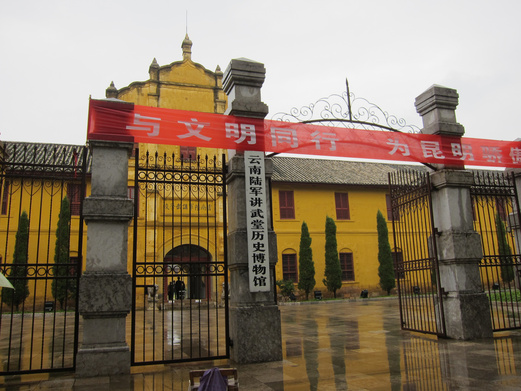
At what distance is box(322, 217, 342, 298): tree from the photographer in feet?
77.4

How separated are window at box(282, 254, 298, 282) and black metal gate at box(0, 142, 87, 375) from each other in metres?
10.8

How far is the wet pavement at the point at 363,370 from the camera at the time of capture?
4.69 metres

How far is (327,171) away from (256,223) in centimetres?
2082

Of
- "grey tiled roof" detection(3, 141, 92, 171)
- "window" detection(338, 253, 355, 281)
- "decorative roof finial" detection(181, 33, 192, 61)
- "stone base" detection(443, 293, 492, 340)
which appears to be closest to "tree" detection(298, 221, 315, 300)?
"window" detection(338, 253, 355, 281)

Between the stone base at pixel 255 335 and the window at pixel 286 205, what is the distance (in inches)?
722

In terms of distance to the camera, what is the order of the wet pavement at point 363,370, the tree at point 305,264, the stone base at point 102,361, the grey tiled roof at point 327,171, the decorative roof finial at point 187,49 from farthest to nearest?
the grey tiled roof at point 327,171
the tree at point 305,264
the decorative roof finial at point 187,49
the stone base at point 102,361
the wet pavement at point 363,370

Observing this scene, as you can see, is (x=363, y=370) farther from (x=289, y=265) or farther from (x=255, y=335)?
(x=289, y=265)

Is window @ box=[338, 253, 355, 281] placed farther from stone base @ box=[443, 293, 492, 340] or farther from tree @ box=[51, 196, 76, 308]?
stone base @ box=[443, 293, 492, 340]

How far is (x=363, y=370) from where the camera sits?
5379 millimetres

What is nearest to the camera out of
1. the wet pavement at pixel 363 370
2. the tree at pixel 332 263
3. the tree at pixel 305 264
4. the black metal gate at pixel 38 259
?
the wet pavement at pixel 363 370

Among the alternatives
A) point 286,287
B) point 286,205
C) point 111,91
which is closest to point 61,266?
point 111,91

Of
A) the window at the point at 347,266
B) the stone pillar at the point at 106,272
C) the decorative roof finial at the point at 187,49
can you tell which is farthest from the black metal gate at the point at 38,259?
the window at the point at 347,266

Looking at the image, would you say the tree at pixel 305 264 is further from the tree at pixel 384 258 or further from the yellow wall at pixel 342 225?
the tree at pixel 384 258

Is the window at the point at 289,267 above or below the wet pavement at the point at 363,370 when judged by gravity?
above
